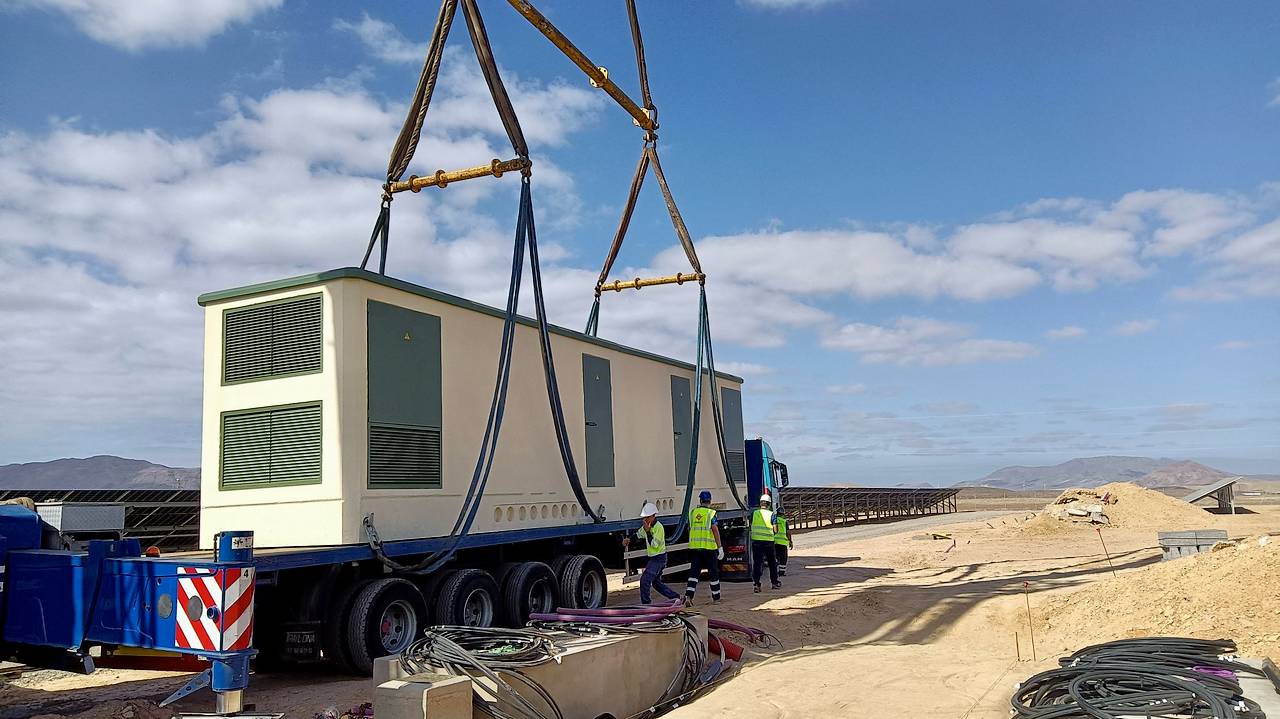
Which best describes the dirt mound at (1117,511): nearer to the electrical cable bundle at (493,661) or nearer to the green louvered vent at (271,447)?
the green louvered vent at (271,447)

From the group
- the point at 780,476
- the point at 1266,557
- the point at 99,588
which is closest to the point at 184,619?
the point at 99,588

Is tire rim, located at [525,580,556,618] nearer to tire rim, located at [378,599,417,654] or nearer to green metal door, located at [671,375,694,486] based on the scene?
tire rim, located at [378,599,417,654]

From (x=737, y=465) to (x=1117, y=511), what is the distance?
70.3 feet

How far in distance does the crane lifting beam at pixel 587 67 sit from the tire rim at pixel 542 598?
293 inches

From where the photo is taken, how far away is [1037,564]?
20.4 meters

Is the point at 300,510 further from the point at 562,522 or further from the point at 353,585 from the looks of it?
the point at 562,522

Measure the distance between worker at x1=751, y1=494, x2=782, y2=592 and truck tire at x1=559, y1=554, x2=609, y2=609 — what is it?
389cm

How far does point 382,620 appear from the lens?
29.0 ft

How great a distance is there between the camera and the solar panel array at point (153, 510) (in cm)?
1838

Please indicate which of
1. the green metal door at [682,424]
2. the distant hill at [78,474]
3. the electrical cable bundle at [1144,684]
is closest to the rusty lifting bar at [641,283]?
the green metal door at [682,424]

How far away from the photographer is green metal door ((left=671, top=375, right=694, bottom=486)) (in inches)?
593

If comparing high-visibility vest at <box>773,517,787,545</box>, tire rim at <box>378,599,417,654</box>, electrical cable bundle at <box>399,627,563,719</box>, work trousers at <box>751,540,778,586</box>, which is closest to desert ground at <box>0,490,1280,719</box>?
work trousers at <box>751,540,778,586</box>

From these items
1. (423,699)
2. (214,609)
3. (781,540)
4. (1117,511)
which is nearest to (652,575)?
(781,540)

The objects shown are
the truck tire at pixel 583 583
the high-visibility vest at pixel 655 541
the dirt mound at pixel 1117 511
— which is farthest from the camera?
the dirt mound at pixel 1117 511
